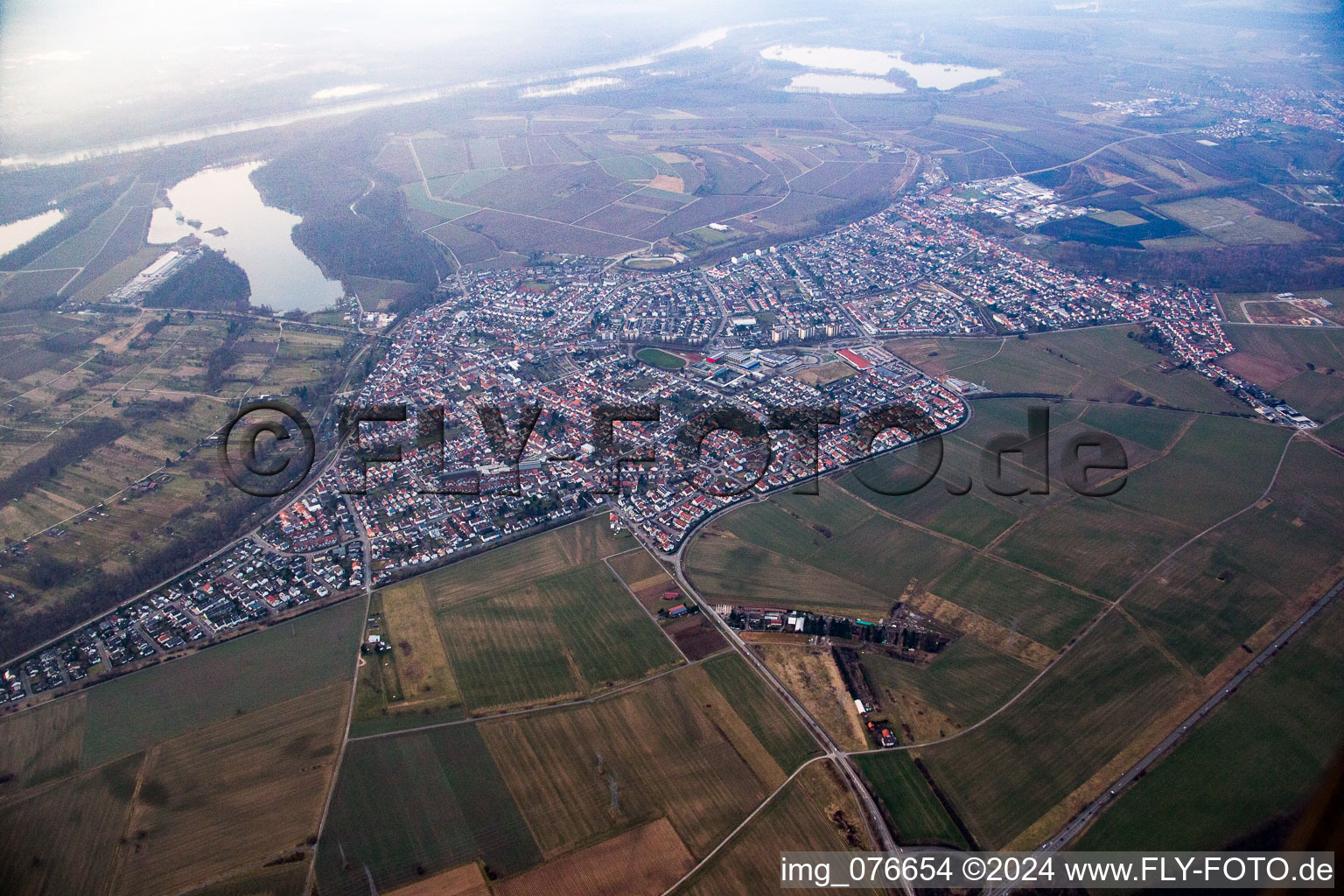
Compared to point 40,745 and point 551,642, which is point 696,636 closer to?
point 551,642

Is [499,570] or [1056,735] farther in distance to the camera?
[499,570]

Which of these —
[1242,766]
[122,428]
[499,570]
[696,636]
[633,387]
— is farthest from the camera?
[633,387]

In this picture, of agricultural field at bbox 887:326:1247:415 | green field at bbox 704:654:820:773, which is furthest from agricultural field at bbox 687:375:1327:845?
agricultural field at bbox 887:326:1247:415

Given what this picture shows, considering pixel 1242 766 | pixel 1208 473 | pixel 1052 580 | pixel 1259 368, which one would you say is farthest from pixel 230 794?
pixel 1259 368

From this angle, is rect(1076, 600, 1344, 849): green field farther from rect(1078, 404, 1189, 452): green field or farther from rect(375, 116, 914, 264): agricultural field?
rect(375, 116, 914, 264): agricultural field

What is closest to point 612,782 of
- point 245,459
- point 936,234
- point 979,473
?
point 979,473

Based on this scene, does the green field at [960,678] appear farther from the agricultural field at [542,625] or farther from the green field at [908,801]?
the agricultural field at [542,625]
